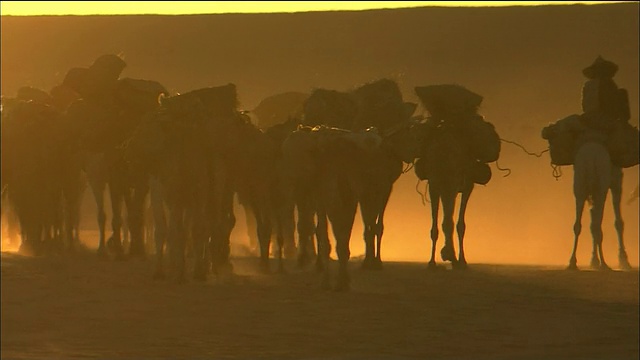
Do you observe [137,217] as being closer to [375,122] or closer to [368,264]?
[375,122]

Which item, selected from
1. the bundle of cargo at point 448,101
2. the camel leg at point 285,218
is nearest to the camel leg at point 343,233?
the camel leg at point 285,218

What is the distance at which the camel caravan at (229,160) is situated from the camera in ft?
78.9

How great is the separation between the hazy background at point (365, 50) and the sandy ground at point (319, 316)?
42037 millimetres

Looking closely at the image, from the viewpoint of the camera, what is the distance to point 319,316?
2166cm

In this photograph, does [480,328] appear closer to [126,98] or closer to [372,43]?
[126,98]

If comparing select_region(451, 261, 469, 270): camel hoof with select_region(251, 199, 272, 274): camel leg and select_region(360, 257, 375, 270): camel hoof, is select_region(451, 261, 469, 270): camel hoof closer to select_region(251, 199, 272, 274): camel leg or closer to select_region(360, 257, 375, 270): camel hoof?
select_region(360, 257, 375, 270): camel hoof

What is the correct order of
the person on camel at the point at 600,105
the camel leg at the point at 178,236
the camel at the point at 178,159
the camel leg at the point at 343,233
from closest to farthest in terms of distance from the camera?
the camel leg at the point at 343,233, the camel at the point at 178,159, the camel leg at the point at 178,236, the person on camel at the point at 600,105

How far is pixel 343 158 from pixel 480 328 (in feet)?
11.4

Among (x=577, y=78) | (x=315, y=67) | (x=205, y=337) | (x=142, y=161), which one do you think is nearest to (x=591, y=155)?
(x=142, y=161)

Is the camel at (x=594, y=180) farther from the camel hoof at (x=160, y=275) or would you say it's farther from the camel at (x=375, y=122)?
the camel hoof at (x=160, y=275)

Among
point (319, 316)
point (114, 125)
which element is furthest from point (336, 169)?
point (114, 125)

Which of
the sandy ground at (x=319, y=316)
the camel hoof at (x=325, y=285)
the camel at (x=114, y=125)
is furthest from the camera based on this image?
the camel at (x=114, y=125)

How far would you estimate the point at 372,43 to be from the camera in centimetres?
9194

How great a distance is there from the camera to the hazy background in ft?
268
